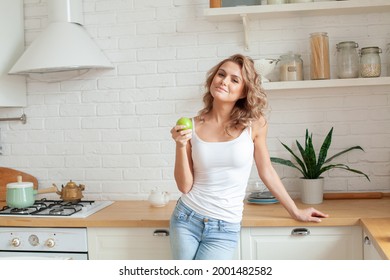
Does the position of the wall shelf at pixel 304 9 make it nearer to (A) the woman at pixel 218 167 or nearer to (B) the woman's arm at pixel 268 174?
(A) the woman at pixel 218 167

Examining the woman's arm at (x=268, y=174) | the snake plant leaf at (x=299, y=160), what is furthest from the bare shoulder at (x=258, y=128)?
the snake plant leaf at (x=299, y=160)

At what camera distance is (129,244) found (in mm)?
2811

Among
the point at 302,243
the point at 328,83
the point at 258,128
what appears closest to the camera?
the point at 258,128

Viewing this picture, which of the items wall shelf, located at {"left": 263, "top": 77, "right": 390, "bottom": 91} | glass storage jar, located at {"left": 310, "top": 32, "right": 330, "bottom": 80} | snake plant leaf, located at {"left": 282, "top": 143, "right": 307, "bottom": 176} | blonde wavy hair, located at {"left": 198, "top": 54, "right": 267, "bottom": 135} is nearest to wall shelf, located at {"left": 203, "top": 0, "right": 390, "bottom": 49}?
glass storage jar, located at {"left": 310, "top": 32, "right": 330, "bottom": 80}

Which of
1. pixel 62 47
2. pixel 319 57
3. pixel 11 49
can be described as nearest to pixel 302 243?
pixel 319 57

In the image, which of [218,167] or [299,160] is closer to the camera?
[218,167]

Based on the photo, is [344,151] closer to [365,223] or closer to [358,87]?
[358,87]

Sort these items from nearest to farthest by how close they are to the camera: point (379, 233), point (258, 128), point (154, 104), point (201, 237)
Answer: point (379, 233) < point (201, 237) < point (258, 128) < point (154, 104)

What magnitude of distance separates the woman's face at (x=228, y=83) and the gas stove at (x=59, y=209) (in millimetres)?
1015

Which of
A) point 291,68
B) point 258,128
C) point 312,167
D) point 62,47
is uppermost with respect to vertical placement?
point 62,47

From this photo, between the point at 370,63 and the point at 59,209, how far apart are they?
188cm

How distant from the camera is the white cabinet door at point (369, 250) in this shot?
229cm

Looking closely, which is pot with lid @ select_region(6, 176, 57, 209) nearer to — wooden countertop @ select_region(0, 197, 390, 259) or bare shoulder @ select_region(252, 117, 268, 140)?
wooden countertop @ select_region(0, 197, 390, 259)

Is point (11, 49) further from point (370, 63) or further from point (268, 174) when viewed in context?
point (370, 63)
